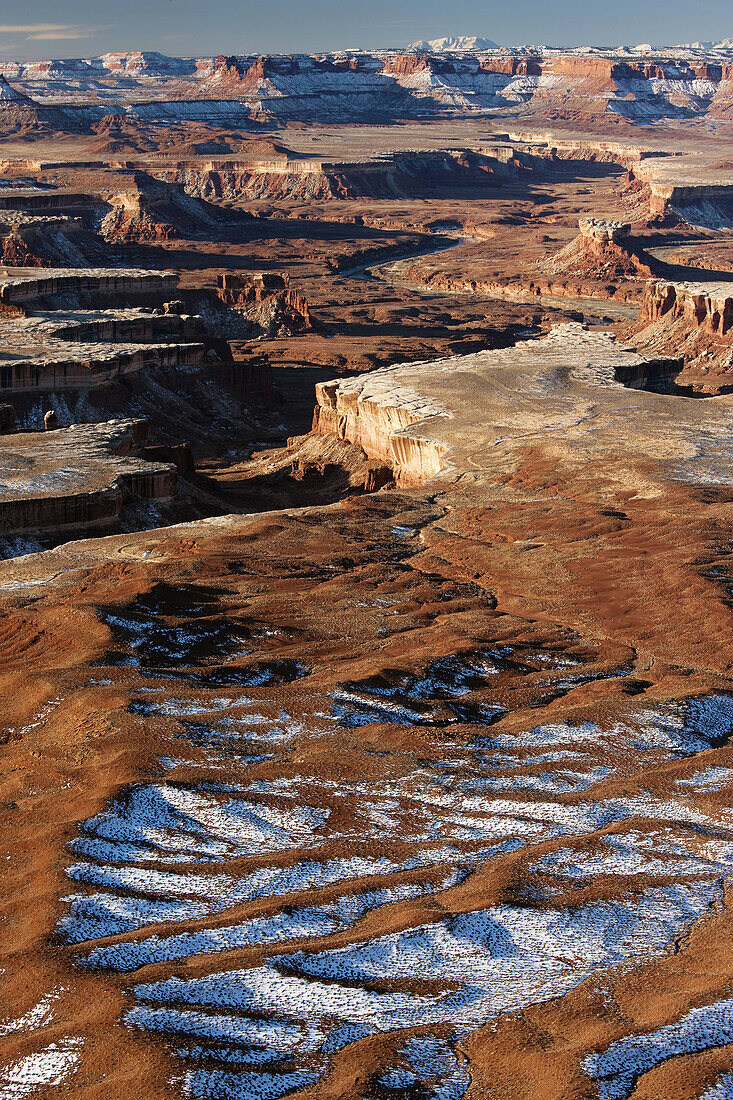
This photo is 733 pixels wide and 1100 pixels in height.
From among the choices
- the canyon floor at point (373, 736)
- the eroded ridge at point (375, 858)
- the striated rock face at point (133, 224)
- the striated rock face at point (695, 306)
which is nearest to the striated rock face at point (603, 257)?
the striated rock face at point (695, 306)

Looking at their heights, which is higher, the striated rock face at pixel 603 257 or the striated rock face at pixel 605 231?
the striated rock face at pixel 605 231

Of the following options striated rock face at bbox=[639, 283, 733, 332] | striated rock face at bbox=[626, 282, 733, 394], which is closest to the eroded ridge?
striated rock face at bbox=[626, 282, 733, 394]

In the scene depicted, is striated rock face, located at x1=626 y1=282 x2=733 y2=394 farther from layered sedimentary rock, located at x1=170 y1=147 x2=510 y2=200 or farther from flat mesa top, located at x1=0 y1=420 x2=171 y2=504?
layered sedimentary rock, located at x1=170 y1=147 x2=510 y2=200

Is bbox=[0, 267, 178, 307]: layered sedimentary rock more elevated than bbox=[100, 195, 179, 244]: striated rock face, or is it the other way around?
bbox=[100, 195, 179, 244]: striated rock face

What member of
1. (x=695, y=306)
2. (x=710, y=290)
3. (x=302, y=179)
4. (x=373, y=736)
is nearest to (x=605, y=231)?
(x=710, y=290)

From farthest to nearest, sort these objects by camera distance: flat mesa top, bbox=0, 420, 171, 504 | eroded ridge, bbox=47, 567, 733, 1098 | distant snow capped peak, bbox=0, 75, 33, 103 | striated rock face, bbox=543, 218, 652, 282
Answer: distant snow capped peak, bbox=0, 75, 33, 103, striated rock face, bbox=543, 218, 652, 282, flat mesa top, bbox=0, 420, 171, 504, eroded ridge, bbox=47, 567, 733, 1098

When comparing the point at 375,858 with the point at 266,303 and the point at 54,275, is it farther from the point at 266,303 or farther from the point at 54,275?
the point at 266,303

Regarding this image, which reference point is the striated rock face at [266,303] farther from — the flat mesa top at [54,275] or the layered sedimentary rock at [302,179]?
the layered sedimentary rock at [302,179]

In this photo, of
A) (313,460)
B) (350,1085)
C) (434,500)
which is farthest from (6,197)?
(350,1085)
